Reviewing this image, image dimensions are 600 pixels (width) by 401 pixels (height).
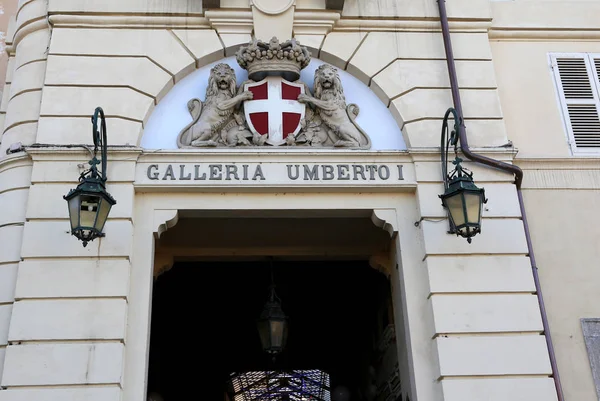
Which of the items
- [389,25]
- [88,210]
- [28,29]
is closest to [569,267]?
[389,25]

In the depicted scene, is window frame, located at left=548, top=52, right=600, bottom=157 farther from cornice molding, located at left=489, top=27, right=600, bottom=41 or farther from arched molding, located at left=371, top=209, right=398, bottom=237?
arched molding, located at left=371, top=209, right=398, bottom=237

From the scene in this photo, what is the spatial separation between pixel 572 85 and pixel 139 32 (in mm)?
5786

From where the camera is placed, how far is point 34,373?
23.8 feet

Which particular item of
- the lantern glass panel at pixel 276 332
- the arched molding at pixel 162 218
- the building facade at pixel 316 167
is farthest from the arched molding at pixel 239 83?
the lantern glass panel at pixel 276 332

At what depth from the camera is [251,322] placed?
49.4 ft

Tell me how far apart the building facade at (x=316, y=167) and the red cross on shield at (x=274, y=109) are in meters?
0.03

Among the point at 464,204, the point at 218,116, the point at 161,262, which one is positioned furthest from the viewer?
the point at 161,262

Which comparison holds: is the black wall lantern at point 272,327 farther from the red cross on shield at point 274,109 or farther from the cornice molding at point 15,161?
the cornice molding at point 15,161

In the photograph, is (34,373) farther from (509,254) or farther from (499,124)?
(499,124)

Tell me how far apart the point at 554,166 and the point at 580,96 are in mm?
1261

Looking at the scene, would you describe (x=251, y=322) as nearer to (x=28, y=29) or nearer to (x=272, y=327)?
(x=272, y=327)

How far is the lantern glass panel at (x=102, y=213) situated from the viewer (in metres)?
7.27

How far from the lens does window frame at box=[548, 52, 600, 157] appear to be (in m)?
9.27

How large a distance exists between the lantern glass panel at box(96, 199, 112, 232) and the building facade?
605mm
